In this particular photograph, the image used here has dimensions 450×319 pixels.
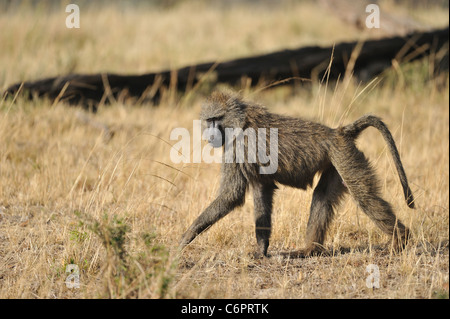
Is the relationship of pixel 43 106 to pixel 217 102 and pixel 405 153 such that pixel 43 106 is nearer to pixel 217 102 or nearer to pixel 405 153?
pixel 217 102

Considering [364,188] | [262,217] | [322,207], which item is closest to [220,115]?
[262,217]

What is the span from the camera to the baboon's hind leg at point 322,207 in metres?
4.59

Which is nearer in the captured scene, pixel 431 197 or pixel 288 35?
pixel 431 197

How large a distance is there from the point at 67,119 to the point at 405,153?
457 cm

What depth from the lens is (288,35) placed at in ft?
42.7

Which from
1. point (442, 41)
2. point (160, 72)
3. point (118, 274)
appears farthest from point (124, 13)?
point (118, 274)

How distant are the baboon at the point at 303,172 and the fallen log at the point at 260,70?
3.75 m

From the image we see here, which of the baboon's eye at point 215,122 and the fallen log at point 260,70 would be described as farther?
the fallen log at point 260,70

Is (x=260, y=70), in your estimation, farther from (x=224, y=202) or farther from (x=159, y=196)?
(x=224, y=202)

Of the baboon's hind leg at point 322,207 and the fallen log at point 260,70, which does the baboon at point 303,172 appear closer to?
the baboon's hind leg at point 322,207

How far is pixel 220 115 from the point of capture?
177 inches

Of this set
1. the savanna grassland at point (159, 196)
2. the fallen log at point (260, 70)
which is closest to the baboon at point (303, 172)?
the savanna grassland at point (159, 196)

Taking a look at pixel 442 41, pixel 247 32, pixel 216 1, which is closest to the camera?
pixel 442 41
